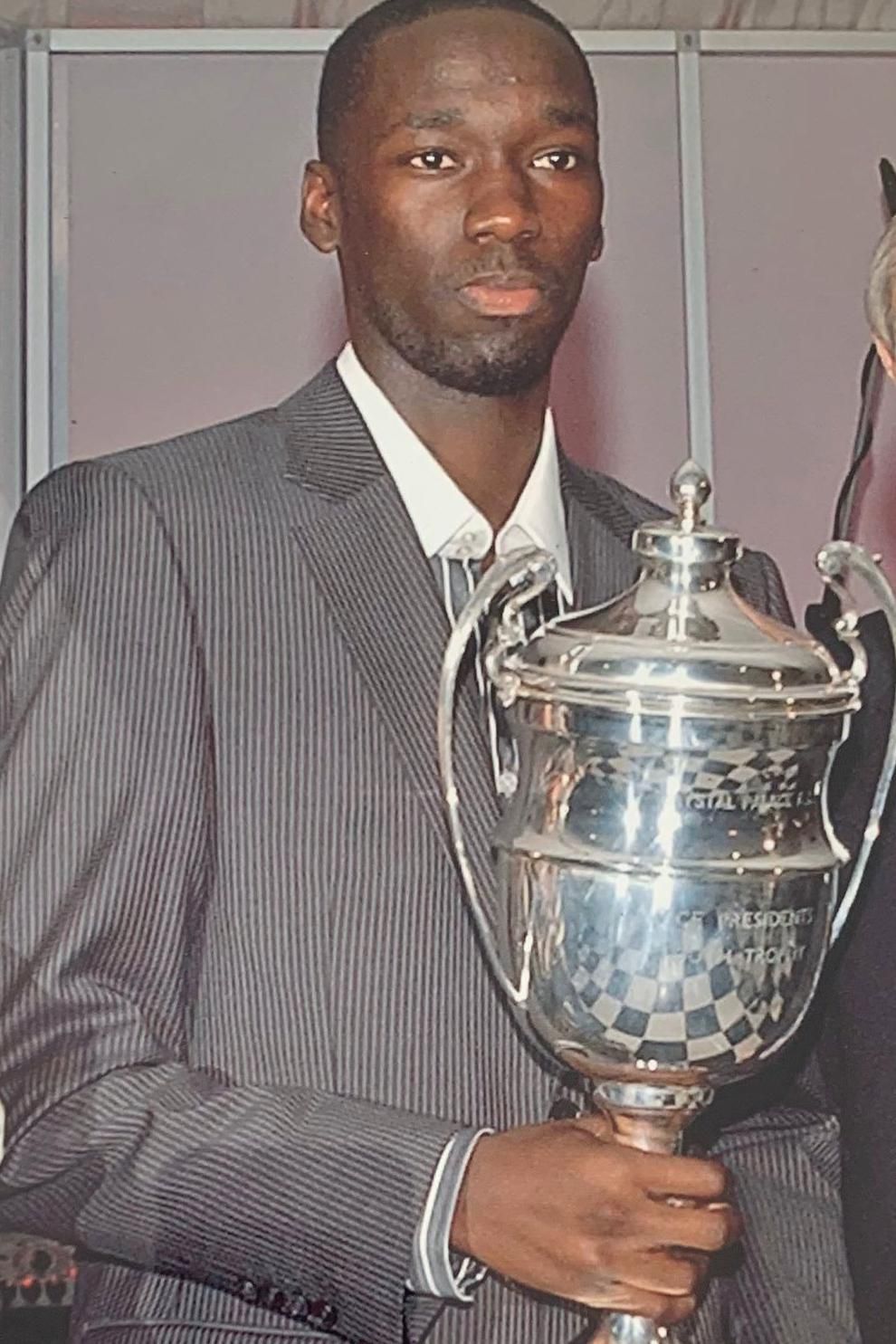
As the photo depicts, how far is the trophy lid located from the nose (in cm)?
11

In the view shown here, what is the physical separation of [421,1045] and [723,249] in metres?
0.34

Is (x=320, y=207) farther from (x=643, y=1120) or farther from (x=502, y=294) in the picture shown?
(x=643, y=1120)

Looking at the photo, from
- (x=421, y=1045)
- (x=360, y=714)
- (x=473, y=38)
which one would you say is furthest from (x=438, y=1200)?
(x=473, y=38)

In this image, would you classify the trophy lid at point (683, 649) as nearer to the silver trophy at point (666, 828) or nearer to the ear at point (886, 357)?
the silver trophy at point (666, 828)

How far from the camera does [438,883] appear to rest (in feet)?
2.37

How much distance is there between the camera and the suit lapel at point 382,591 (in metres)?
0.73

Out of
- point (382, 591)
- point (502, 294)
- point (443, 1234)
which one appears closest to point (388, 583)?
point (382, 591)

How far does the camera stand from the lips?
748 millimetres

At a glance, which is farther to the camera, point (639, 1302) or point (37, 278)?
point (37, 278)

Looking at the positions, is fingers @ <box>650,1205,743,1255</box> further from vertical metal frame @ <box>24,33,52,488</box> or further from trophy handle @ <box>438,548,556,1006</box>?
vertical metal frame @ <box>24,33,52,488</box>

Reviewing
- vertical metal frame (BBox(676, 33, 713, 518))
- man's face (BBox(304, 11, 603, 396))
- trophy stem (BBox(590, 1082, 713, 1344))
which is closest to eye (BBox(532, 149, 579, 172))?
man's face (BBox(304, 11, 603, 396))

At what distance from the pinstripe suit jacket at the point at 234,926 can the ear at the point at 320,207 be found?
98 millimetres

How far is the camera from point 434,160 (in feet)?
2.45

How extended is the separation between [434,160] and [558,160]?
4cm
